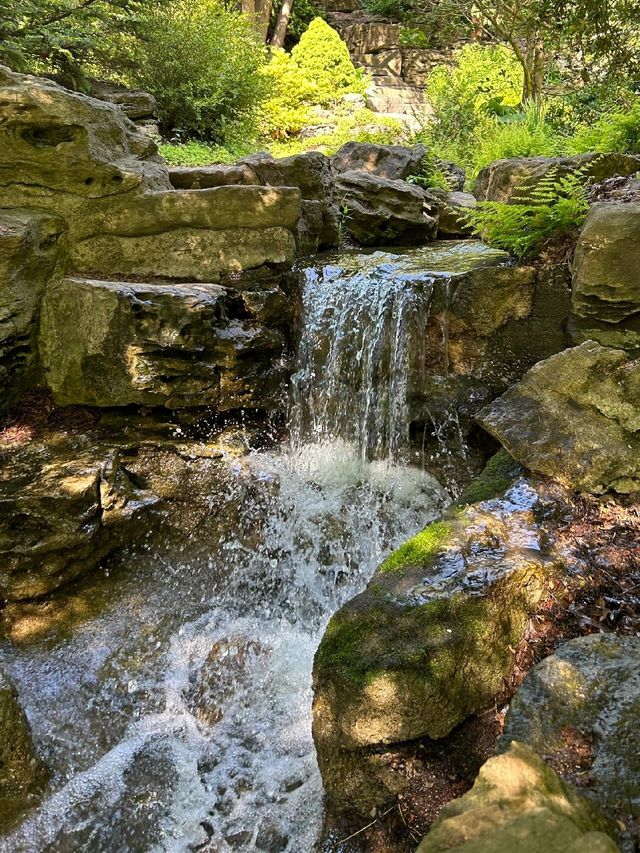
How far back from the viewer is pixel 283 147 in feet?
45.9

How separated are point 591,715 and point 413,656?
2.46 feet

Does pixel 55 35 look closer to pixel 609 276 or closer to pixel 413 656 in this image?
pixel 609 276

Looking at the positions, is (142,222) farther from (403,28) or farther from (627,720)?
(403,28)

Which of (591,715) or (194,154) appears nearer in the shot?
(591,715)

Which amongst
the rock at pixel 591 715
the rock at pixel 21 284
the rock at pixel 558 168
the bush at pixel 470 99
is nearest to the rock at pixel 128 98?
the bush at pixel 470 99

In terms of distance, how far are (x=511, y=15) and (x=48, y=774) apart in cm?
1311

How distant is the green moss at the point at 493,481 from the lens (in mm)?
3934

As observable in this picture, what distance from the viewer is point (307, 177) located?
23.4ft

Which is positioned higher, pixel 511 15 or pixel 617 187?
pixel 511 15

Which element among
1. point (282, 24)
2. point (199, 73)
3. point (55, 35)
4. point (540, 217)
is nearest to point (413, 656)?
point (540, 217)

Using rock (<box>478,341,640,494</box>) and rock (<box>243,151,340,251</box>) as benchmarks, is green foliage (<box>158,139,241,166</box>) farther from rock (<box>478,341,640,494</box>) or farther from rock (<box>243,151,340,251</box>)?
rock (<box>478,341,640,494</box>)

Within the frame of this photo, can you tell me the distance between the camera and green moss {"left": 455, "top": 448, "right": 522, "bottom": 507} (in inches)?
155

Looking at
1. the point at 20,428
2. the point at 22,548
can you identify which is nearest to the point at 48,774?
the point at 22,548

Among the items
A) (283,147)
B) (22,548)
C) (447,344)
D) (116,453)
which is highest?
(283,147)
